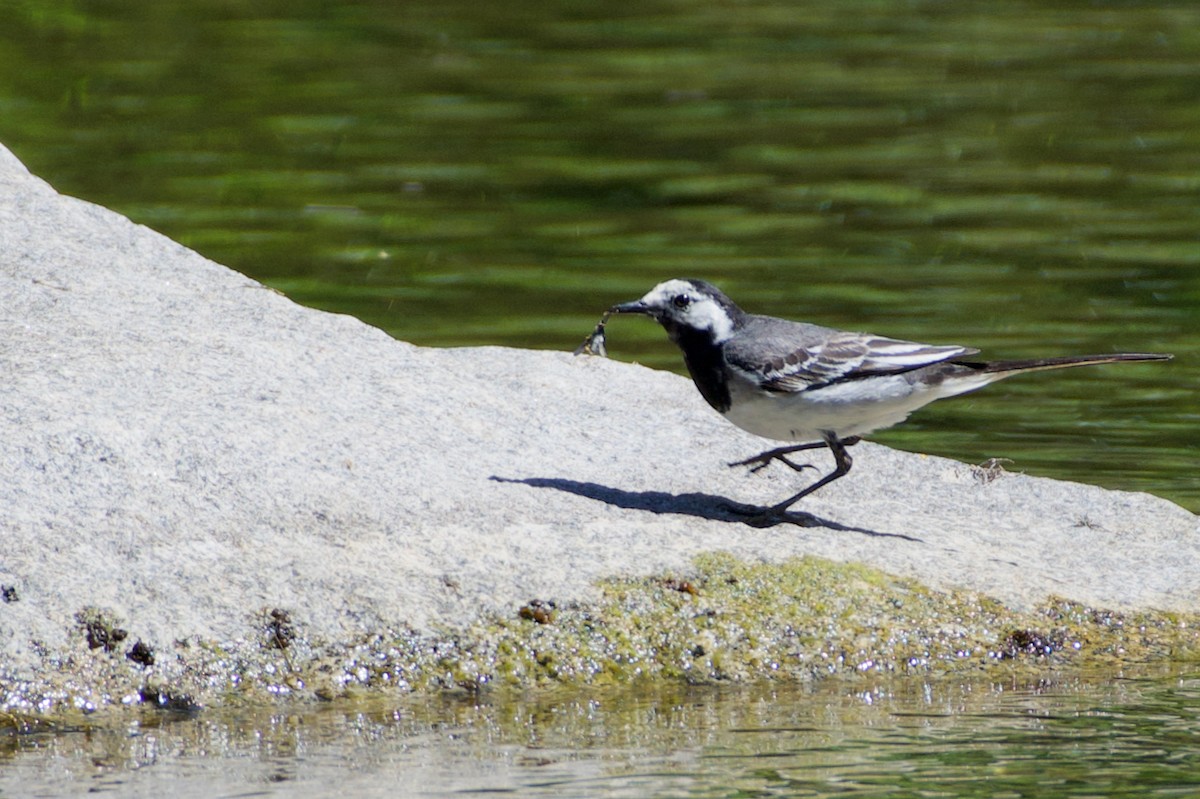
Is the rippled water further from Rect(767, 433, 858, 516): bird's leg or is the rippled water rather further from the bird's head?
the bird's head

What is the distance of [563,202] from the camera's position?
48.3 feet

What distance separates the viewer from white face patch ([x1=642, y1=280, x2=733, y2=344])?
23.6 ft

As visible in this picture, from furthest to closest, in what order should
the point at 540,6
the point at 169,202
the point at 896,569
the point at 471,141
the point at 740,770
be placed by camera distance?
the point at 540,6 < the point at 471,141 < the point at 169,202 < the point at 896,569 < the point at 740,770

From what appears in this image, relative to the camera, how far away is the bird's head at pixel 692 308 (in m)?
7.20

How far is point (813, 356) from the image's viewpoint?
22.9 feet

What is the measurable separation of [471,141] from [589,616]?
35.3 ft

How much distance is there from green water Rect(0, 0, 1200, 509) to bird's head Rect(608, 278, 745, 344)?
2.69 m

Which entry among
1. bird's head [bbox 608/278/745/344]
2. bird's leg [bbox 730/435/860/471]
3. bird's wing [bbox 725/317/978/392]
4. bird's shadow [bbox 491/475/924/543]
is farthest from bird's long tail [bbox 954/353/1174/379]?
bird's head [bbox 608/278/745/344]

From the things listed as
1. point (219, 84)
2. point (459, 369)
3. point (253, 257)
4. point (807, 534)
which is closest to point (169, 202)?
point (253, 257)

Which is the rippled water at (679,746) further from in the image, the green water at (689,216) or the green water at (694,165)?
the green water at (694,165)

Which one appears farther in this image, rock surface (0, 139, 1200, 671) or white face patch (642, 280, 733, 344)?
white face patch (642, 280, 733, 344)

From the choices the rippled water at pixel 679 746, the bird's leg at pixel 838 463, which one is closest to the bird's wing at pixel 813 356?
the bird's leg at pixel 838 463

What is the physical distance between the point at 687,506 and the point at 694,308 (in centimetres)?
73

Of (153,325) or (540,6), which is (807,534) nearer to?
(153,325)
